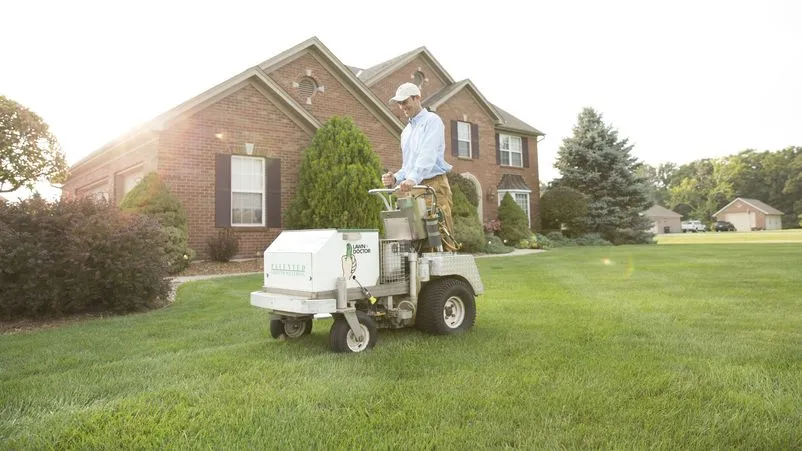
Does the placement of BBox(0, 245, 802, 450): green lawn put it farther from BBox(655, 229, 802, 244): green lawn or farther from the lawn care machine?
BBox(655, 229, 802, 244): green lawn

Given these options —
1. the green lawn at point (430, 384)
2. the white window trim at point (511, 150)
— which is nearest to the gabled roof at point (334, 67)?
the white window trim at point (511, 150)

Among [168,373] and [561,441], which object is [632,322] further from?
[168,373]

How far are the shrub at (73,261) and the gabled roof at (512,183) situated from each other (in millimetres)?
17606

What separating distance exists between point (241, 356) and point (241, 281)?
211 inches

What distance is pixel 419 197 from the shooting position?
4414 mm

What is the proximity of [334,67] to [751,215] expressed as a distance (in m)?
71.6

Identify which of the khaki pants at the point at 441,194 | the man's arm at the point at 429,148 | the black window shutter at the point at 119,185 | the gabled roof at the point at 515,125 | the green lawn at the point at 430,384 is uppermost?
the gabled roof at the point at 515,125

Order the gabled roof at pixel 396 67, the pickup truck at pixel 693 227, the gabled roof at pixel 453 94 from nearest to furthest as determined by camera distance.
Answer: the gabled roof at pixel 396 67, the gabled roof at pixel 453 94, the pickup truck at pixel 693 227

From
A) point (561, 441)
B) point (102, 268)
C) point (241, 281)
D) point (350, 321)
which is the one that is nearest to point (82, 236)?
point (102, 268)

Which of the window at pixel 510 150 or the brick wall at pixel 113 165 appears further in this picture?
the window at pixel 510 150

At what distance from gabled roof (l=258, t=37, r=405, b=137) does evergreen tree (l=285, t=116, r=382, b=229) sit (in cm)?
245

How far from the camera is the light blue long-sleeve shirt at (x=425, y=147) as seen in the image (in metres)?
4.46

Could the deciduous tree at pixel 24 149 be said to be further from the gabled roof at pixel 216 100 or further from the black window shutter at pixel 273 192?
the black window shutter at pixel 273 192

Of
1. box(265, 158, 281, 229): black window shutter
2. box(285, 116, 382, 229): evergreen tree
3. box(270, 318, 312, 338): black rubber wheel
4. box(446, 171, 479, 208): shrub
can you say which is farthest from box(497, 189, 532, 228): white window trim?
box(270, 318, 312, 338): black rubber wheel
